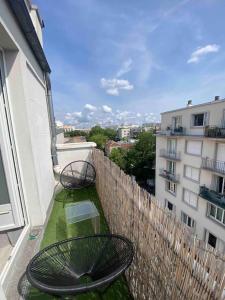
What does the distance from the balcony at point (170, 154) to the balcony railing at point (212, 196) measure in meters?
→ 2.59

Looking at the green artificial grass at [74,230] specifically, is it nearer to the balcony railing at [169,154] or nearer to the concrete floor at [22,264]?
the concrete floor at [22,264]

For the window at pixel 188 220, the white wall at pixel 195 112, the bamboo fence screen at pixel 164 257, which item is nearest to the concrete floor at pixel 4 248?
the bamboo fence screen at pixel 164 257

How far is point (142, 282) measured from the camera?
1.69 m

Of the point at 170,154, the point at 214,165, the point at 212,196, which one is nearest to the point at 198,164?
the point at 214,165

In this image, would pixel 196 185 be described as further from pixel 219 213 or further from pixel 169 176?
pixel 169 176

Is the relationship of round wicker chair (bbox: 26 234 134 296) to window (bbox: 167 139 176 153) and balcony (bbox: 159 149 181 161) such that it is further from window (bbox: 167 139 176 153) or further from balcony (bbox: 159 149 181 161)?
window (bbox: 167 139 176 153)

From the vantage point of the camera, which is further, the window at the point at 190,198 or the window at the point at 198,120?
the window at the point at 190,198

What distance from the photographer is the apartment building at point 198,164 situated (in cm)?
836

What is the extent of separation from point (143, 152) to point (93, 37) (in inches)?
707

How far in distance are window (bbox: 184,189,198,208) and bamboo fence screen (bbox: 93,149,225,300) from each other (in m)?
9.88

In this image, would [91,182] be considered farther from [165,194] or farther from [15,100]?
[165,194]

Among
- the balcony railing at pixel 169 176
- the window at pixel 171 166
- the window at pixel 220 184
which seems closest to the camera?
the window at pixel 220 184

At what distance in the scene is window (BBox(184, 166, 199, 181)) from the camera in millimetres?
9953

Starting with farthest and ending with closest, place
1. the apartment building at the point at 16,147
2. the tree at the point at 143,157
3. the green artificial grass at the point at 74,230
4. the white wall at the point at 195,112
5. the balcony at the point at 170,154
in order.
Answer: the tree at the point at 143,157 → the balcony at the point at 170,154 → the white wall at the point at 195,112 → the apartment building at the point at 16,147 → the green artificial grass at the point at 74,230
